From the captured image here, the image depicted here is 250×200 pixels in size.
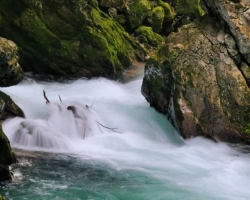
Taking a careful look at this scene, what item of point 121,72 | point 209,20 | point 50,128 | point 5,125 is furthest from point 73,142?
point 121,72

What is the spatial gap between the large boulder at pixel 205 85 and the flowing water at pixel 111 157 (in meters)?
0.42

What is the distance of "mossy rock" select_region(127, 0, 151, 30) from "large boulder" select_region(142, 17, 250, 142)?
12.1 meters

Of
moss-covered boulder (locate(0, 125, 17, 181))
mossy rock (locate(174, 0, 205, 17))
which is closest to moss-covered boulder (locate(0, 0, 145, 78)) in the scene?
moss-covered boulder (locate(0, 125, 17, 181))

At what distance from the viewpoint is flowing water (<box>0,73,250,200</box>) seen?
7.04 metres

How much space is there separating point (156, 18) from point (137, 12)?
1782 mm

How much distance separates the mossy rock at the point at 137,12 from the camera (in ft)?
73.6

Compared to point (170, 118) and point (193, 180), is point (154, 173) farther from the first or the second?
point (170, 118)

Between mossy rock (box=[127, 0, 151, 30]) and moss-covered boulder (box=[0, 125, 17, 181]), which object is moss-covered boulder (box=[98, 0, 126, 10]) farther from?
moss-covered boulder (box=[0, 125, 17, 181])

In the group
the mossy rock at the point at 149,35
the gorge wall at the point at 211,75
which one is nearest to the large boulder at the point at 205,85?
the gorge wall at the point at 211,75

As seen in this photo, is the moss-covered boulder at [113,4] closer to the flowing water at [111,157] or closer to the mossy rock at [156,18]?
the mossy rock at [156,18]

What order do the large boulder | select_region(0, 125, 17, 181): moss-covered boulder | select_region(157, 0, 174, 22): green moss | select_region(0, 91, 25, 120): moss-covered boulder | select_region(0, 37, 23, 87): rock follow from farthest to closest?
select_region(157, 0, 174, 22): green moss → select_region(0, 91, 25, 120): moss-covered boulder → the large boulder → select_region(0, 37, 23, 87): rock → select_region(0, 125, 17, 181): moss-covered boulder

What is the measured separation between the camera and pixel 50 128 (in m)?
9.84

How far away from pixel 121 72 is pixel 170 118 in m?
6.70

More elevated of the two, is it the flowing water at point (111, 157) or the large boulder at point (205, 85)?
the large boulder at point (205, 85)
